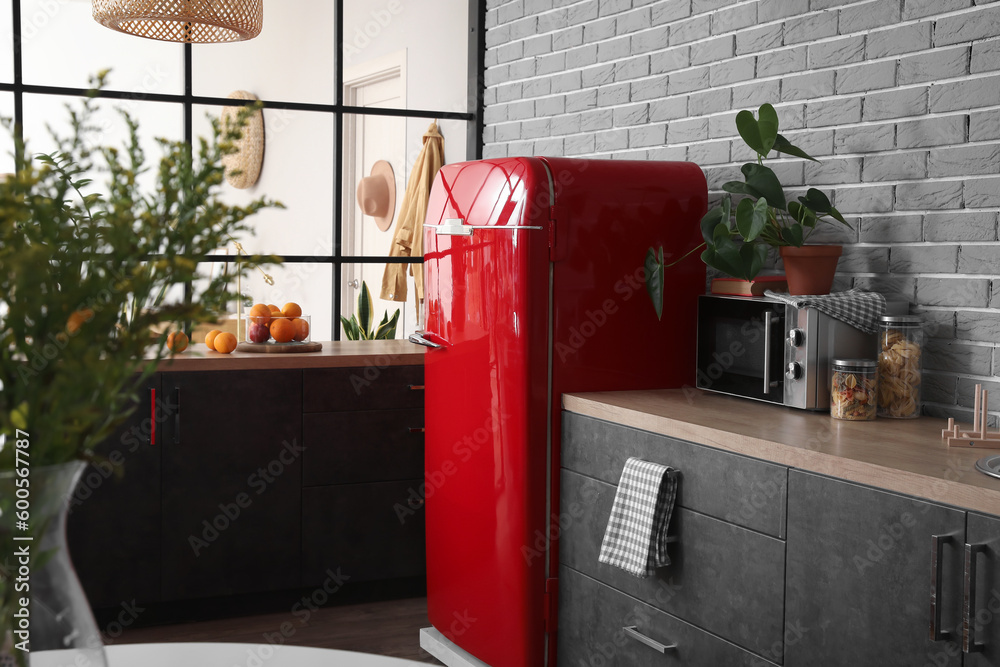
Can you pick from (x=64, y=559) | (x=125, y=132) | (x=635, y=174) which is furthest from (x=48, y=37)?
(x=64, y=559)

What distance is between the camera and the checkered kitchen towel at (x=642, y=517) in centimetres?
217

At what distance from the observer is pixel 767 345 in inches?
91.1

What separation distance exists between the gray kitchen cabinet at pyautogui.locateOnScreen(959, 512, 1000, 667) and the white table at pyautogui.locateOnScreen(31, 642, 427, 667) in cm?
93

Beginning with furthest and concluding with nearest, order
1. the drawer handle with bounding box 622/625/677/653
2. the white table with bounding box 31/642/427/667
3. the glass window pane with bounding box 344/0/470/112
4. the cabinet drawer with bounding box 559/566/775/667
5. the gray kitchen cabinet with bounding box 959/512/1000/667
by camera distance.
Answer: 1. the glass window pane with bounding box 344/0/470/112
2. the drawer handle with bounding box 622/625/677/653
3. the cabinet drawer with bounding box 559/566/775/667
4. the gray kitchen cabinet with bounding box 959/512/1000/667
5. the white table with bounding box 31/642/427/667

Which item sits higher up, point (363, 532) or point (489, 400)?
point (489, 400)

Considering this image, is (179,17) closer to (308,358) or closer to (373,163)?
(308,358)

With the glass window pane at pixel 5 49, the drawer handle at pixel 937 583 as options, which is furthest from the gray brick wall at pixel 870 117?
the glass window pane at pixel 5 49

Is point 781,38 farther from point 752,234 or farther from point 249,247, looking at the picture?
point 249,247

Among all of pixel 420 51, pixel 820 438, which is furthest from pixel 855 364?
pixel 420 51

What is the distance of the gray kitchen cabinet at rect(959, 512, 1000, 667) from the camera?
1472 mm

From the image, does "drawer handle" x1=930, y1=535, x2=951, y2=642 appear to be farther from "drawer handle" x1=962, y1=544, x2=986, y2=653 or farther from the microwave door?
the microwave door

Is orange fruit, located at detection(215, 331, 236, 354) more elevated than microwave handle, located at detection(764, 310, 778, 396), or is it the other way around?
microwave handle, located at detection(764, 310, 778, 396)

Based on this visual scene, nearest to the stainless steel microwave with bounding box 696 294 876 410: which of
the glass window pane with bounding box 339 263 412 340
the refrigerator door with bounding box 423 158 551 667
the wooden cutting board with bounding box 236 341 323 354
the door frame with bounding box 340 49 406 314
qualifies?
the refrigerator door with bounding box 423 158 551 667

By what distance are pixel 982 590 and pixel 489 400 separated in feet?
4.86
